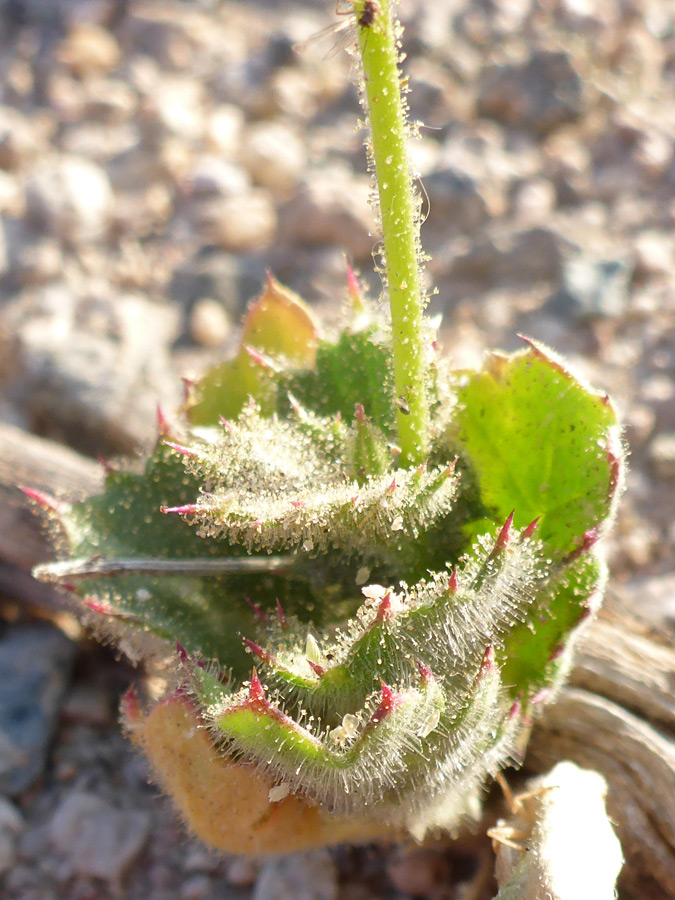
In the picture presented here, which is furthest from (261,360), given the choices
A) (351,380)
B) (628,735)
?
(628,735)

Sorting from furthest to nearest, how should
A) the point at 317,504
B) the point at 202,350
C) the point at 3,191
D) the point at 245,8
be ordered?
1. the point at 245,8
2. the point at 3,191
3. the point at 202,350
4. the point at 317,504

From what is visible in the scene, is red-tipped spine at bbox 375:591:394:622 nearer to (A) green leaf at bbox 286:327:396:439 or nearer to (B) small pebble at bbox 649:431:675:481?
(A) green leaf at bbox 286:327:396:439

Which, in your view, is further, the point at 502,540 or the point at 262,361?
the point at 262,361

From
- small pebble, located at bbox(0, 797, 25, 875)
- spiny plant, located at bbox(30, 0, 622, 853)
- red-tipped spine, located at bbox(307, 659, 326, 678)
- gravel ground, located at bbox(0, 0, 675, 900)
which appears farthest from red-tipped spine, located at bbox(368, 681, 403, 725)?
small pebble, located at bbox(0, 797, 25, 875)

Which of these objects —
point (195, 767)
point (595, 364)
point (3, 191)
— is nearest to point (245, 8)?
point (3, 191)

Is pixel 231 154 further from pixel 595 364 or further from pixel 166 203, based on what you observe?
pixel 595 364

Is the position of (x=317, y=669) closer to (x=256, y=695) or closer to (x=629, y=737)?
(x=256, y=695)
